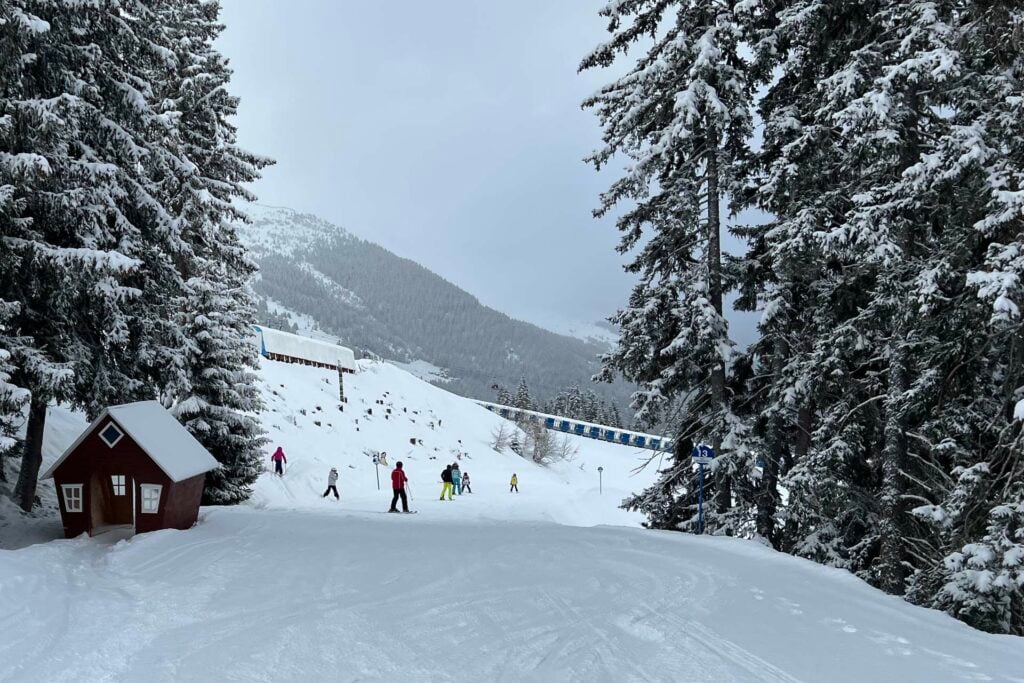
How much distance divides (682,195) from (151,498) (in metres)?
12.0

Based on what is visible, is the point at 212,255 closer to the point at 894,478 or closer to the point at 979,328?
the point at 894,478

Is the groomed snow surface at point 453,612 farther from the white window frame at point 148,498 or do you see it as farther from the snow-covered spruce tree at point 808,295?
the snow-covered spruce tree at point 808,295

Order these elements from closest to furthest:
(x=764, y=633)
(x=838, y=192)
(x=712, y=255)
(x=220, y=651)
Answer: (x=220, y=651) → (x=764, y=633) → (x=838, y=192) → (x=712, y=255)

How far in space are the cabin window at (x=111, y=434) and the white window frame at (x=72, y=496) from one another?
982mm

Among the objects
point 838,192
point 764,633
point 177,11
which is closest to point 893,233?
point 838,192

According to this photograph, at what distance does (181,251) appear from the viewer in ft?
45.6

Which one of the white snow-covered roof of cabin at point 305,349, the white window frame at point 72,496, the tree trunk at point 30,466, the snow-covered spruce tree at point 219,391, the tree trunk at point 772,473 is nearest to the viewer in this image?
the white window frame at point 72,496

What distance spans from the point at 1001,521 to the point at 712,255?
293 inches

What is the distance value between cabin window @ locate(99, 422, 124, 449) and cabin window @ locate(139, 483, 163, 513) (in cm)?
101

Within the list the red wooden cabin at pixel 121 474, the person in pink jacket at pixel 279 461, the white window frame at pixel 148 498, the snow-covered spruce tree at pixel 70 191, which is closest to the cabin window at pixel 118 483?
the red wooden cabin at pixel 121 474

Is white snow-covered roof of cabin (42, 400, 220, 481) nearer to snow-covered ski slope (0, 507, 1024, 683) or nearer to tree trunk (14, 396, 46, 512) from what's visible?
tree trunk (14, 396, 46, 512)

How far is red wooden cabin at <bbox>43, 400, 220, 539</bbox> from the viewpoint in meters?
11.5

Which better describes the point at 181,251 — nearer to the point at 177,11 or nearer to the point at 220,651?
the point at 177,11

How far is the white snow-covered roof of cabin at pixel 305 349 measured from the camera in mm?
54031
